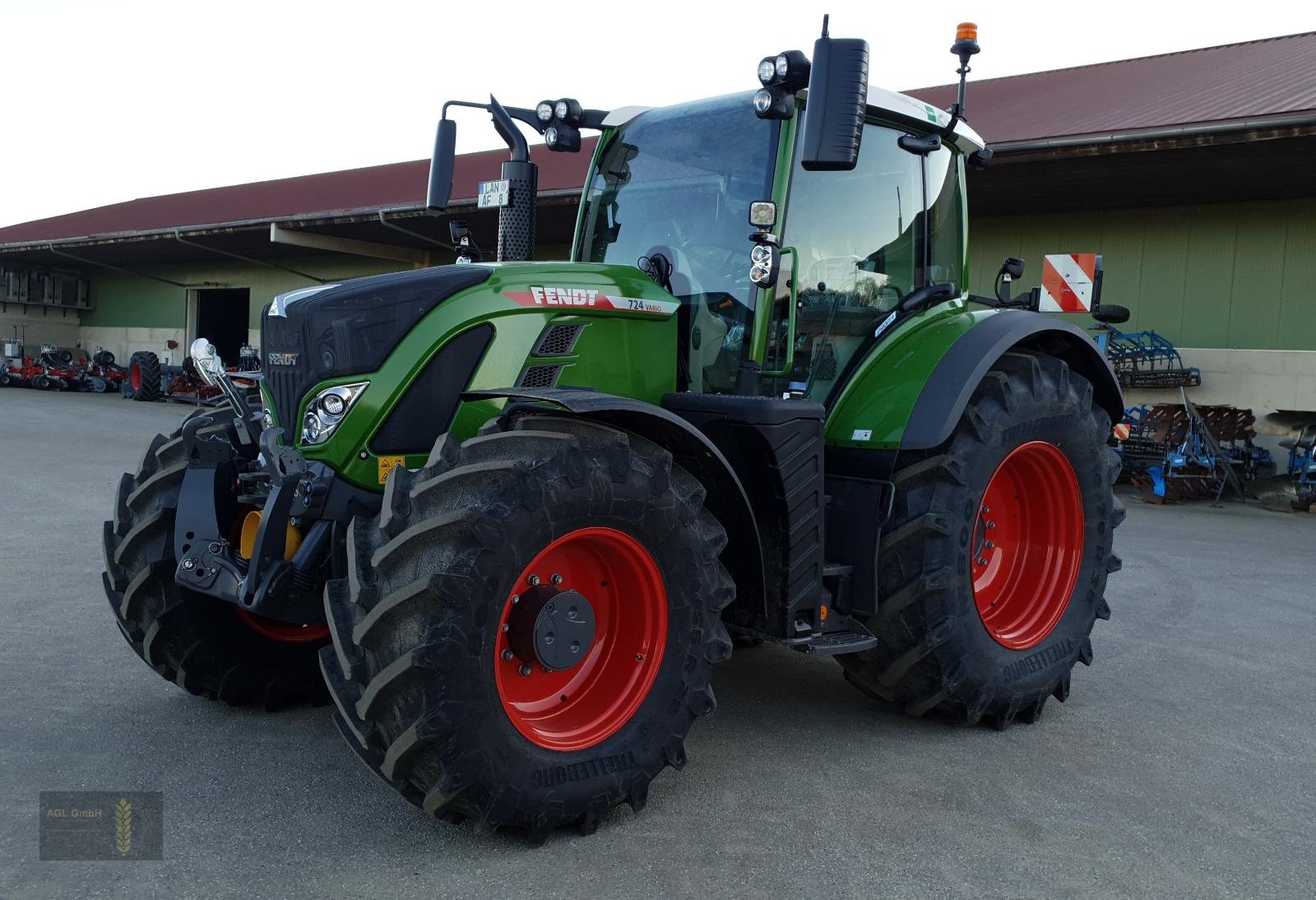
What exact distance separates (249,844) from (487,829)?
63cm

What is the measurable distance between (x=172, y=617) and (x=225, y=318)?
95.4 ft

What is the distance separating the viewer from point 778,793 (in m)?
3.47

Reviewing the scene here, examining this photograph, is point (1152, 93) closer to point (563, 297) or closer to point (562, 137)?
point (562, 137)

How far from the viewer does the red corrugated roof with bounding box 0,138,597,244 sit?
1878 centimetres

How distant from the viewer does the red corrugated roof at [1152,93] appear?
1080cm

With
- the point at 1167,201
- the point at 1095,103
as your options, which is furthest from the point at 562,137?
the point at 1167,201

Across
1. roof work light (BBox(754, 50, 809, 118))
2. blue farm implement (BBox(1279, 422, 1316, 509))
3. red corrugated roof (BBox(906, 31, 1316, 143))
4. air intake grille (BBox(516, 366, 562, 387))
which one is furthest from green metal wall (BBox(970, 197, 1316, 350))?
air intake grille (BBox(516, 366, 562, 387))

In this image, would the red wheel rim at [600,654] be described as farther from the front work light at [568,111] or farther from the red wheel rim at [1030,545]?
the front work light at [568,111]

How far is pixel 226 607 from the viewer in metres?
3.95

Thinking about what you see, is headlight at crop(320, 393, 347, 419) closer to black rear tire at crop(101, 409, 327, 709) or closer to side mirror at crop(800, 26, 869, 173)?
black rear tire at crop(101, 409, 327, 709)

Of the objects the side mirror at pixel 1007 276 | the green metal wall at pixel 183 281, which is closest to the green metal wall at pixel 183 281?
the green metal wall at pixel 183 281

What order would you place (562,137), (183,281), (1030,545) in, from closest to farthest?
(562,137) < (1030,545) < (183,281)

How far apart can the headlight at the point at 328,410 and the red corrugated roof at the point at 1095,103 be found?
726 cm

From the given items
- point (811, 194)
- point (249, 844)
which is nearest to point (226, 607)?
point (249, 844)
